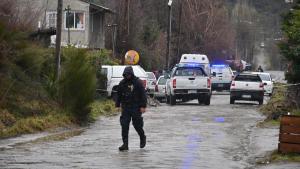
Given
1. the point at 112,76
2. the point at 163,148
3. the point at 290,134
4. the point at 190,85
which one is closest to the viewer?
the point at 290,134

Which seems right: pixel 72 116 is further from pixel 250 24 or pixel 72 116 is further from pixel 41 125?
pixel 250 24

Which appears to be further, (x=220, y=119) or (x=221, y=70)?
(x=221, y=70)

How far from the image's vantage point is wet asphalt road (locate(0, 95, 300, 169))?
13867mm

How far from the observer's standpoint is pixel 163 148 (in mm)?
16703

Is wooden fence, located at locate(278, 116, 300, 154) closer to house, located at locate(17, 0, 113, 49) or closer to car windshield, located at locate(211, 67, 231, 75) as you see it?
car windshield, located at locate(211, 67, 231, 75)

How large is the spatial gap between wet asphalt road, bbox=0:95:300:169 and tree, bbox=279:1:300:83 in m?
1.94

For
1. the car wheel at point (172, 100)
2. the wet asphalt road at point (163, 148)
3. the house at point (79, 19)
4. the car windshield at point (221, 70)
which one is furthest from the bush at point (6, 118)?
the house at point (79, 19)

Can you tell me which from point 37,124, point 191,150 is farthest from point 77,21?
point 191,150

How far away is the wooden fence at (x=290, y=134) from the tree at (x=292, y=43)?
521cm

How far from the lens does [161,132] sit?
68.2 ft

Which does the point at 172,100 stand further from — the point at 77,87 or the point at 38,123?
the point at 38,123

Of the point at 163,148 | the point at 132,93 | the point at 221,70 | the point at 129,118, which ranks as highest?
the point at 132,93

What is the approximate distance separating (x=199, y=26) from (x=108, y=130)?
6945cm

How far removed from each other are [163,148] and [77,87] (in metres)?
7.21
